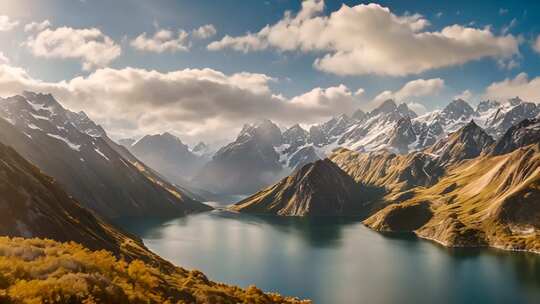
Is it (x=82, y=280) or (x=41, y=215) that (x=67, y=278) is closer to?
(x=82, y=280)

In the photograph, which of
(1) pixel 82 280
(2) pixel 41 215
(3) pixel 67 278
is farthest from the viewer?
(2) pixel 41 215

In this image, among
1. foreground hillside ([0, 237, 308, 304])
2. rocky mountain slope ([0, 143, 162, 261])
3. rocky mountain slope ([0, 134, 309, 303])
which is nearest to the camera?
foreground hillside ([0, 237, 308, 304])

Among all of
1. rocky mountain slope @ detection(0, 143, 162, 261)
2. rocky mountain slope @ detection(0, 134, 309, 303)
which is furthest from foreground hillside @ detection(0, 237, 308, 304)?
rocky mountain slope @ detection(0, 143, 162, 261)

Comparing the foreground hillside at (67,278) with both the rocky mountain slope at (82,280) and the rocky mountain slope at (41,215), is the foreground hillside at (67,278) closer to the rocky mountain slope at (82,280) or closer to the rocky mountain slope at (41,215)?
the rocky mountain slope at (82,280)

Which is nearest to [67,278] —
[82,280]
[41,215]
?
[82,280]

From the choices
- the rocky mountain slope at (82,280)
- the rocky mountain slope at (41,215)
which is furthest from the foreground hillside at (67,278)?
the rocky mountain slope at (41,215)

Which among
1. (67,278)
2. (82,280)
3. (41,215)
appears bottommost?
(41,215)

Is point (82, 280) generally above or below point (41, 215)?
above

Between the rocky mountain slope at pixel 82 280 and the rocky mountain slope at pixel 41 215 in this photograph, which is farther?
the rocky mountain slope at pixel 41 215

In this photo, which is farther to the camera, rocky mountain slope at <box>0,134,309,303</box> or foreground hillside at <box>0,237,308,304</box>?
rocky mountain slope at <box>0,134,309,303</box>

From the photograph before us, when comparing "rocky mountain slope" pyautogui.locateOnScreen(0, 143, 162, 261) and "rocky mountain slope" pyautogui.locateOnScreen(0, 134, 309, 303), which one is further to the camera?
"rocky mountain slope" pyautogui.locateOnScreen(0, 143, 162, 261)

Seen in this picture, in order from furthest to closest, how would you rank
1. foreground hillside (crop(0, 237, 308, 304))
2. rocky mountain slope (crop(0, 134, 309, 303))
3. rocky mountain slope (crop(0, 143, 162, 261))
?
rocky mountain slope (crop(0, 143, 162, 261)) < rocky mountain slope (crop(0, 134, 309, 303)) < foreground hillside (crop(0, 237, 308, 304))

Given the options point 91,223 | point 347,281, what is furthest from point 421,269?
point 91,223

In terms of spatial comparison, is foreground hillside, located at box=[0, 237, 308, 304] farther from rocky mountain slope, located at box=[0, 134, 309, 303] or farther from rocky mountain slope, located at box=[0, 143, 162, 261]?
rocky mountain slope, located at box=[0, 143, 162, 261]
